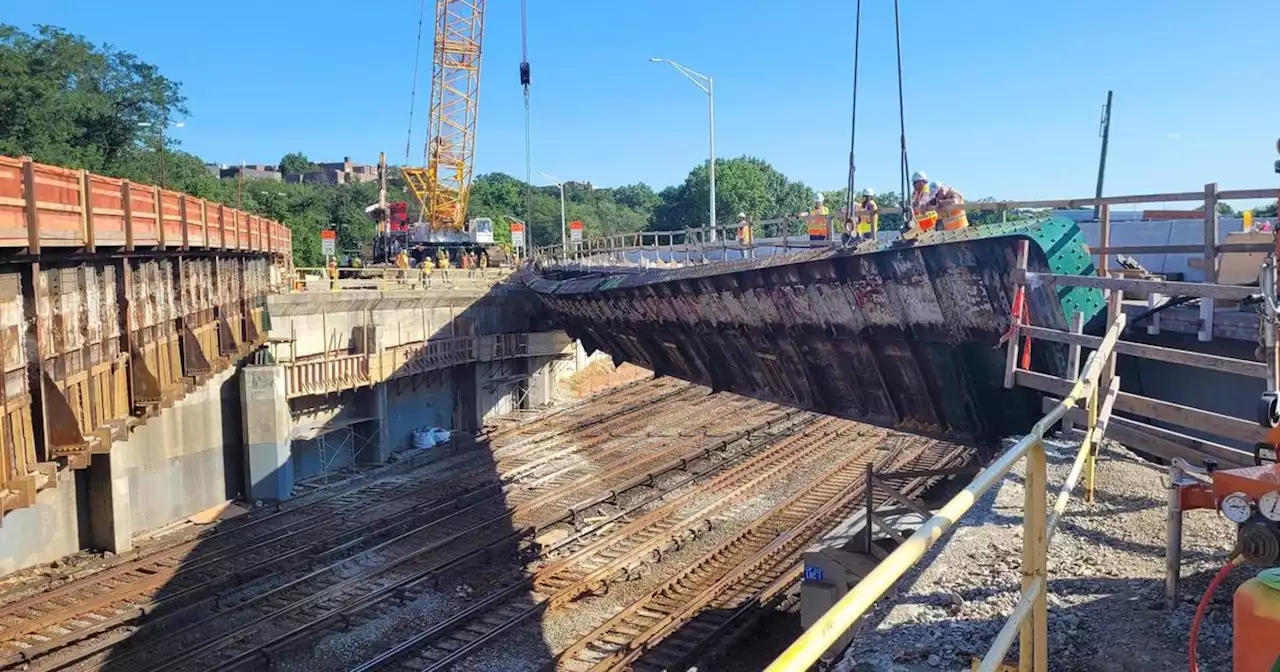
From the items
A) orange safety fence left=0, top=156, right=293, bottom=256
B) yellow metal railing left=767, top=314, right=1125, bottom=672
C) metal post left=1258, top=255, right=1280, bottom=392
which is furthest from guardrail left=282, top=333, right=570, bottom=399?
metal post left=1258, top=255, right=1280, bottom=392

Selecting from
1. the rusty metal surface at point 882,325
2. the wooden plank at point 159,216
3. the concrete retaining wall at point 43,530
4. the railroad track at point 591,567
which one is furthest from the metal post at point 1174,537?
the concrete retaining wall at point 43,530

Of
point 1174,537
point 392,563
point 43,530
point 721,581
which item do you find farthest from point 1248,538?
point 43,530

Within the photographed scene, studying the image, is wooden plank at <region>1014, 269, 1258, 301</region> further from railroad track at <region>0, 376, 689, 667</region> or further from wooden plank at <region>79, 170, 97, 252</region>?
railroad track at <region>0, 376, 689, 667</region>

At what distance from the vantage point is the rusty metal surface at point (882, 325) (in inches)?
335

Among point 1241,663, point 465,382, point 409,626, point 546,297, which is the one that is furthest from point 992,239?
point 465,382

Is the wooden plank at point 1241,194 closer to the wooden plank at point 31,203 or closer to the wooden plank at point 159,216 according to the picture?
the wooden plank at point 31,203

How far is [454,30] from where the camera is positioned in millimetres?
56031

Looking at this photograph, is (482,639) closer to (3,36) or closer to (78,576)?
(78,576)

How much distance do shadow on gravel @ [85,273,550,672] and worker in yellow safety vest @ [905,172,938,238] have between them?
27.0 feet

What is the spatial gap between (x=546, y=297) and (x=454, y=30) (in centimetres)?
3736

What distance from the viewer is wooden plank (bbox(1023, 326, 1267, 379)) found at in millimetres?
5938

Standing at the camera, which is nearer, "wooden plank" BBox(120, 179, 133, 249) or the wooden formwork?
the wooden formwork

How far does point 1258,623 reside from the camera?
3.27 m

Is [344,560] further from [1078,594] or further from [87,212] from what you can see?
[1078,594]
